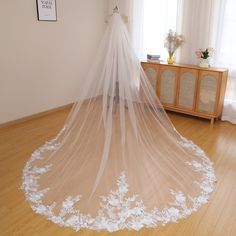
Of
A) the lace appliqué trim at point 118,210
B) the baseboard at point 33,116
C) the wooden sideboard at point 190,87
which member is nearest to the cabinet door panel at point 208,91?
the wooden sideboard at point 190,87

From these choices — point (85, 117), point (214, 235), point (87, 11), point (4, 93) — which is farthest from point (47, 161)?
point (87, 11)

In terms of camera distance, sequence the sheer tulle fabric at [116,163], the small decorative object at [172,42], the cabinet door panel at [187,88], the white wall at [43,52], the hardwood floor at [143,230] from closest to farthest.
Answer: the hardwood floor at [143,230] → the sheer tulle fabric at [116,163] → the white wall at [43,52] → the cabinet door panel at [187,88] → the small decorative object at [172,42]

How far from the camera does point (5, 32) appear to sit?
12.5 ft

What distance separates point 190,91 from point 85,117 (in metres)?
2.16

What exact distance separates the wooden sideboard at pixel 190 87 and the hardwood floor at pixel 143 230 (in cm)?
22

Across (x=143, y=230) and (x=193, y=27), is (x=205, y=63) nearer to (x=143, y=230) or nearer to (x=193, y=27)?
(x=193, y=27)

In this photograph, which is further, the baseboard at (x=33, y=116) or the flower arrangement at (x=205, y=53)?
the flower arrangement at (x=205, y=53)

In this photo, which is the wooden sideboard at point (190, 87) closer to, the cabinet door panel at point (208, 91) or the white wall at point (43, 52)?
the cabinet door panel at point (208, 91)

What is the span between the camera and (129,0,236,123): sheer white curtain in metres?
4.21

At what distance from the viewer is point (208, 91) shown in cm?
425

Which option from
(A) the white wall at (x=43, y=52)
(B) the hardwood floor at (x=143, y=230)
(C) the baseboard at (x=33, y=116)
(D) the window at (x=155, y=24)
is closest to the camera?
(B) the hardwood floor at (x=143, y=230)

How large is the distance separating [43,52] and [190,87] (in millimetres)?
2535

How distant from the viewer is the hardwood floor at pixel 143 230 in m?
2.08

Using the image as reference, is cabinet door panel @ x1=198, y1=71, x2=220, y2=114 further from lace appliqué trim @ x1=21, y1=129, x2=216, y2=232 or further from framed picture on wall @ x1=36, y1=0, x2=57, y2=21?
→ framed picture on wall @ x1=36, y1=0, x2=57, y2=21
